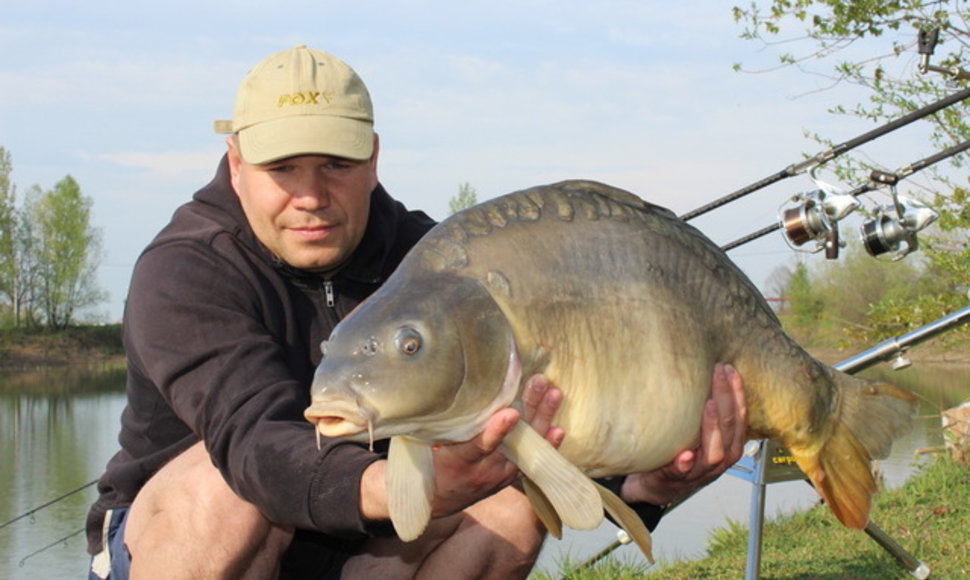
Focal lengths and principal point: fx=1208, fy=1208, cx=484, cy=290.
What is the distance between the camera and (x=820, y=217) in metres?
2.50

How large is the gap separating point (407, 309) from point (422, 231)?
1.02 metres

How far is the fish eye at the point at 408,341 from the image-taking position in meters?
1.25

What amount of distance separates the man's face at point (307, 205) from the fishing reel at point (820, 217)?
99cm

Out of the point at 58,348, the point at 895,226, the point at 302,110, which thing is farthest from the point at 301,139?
the point at 58,348

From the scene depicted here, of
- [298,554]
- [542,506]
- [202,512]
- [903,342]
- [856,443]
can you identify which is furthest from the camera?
[903,342]

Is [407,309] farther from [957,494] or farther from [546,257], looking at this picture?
[957,494]

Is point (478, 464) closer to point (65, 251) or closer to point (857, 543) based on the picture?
point (857, 543)

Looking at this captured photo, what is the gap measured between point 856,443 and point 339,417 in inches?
32.0

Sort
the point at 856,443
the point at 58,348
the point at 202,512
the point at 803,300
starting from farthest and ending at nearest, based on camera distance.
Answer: the point at 58,348 → the point at 803,300 → the point at 202,512 → the point at 856,443

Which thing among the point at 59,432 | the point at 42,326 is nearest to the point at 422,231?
the point at 59,432

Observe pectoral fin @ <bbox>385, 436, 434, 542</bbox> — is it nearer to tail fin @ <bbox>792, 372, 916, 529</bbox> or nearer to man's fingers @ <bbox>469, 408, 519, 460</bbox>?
man's fingers @ <bbox>469, 408, 519, 460</bbox>

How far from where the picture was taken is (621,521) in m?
1.47

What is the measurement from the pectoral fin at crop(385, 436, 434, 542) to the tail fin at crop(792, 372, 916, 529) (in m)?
0.58

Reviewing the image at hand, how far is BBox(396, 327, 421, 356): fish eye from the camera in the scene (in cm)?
125
